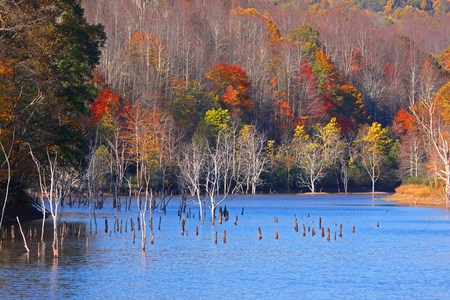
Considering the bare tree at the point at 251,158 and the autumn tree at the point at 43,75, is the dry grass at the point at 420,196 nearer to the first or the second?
the bare tree at the point at 251,158

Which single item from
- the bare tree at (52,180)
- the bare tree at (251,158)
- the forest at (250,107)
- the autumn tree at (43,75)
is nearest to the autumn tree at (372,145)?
the forest at (250,107)

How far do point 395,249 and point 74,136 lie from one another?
22.9 m

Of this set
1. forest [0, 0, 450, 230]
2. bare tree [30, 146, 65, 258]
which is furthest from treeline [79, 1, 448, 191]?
bare tree [30, 146, 65, 258]

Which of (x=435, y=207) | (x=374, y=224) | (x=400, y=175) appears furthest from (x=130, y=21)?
(x=374, y=224)

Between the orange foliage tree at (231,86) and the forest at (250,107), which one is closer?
the forest at (250,107)

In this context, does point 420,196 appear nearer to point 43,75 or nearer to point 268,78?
point 268,78

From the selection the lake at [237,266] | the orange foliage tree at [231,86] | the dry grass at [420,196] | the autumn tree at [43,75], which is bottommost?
the lake at [237,266]

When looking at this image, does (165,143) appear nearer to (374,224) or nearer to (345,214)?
(345,214)

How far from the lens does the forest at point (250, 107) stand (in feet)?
274

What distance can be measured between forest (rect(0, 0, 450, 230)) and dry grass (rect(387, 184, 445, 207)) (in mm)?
1533

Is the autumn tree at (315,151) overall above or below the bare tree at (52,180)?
above

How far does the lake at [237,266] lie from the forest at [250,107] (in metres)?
13.8

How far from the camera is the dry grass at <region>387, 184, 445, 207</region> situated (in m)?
75.9

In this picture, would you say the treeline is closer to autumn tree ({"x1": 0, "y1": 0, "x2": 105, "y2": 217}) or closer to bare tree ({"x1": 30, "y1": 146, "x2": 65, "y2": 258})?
bare tree ({"x1": 30, "y1": 146, "x2": 65, "y2": 258})
